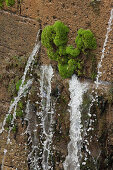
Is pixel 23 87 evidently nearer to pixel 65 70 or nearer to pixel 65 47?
pixel 65 70

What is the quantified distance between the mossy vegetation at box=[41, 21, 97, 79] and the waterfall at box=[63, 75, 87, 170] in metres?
0.15

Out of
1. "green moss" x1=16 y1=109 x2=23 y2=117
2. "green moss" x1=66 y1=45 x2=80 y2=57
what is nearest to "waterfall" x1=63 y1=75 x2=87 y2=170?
"green moss" x1=66 y1=45 x2=80 y2=57

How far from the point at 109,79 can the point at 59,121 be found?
88 cm

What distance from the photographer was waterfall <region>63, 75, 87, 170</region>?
3.30 meters

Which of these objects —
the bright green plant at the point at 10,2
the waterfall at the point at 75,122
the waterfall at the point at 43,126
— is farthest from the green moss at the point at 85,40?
the bright green plant at the point at 10,2

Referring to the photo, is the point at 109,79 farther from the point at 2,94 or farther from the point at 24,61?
the point at 2,94

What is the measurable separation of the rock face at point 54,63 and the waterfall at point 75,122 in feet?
0.23

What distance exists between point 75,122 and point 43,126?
0.53 metres

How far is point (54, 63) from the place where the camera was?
11.3 feet

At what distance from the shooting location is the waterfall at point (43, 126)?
3582mm

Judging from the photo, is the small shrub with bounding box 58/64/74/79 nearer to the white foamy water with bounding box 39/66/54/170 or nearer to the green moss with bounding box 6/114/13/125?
the white foamy water with bounding box 39/66/54/170

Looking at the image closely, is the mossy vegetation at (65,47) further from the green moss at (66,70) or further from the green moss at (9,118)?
the green moss at (9,118)

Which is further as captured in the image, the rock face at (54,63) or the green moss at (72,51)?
the green moss at (72,51)

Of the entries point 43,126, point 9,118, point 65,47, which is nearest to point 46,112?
point 43,126
